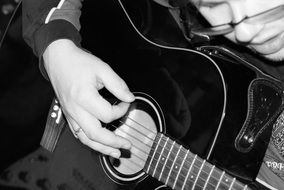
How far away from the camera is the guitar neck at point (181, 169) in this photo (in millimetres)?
952

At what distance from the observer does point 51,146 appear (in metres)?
1.29

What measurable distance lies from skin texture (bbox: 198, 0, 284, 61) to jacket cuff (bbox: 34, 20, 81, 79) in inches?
15.5

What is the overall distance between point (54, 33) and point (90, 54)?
122 millimetres

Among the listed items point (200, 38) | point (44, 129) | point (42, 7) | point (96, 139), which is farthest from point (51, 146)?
point (200, 38)

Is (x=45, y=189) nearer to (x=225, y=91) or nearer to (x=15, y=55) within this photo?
(x=15, y=55)

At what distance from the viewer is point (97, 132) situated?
3.32 ft

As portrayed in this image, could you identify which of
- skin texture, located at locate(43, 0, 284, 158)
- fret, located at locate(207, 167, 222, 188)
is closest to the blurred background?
skin texture, located at locate(43, 0, 284, 158)

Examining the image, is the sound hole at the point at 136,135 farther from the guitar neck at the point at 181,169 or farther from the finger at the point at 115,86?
the finger at the point at 115,86

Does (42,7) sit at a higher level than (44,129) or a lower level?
higher

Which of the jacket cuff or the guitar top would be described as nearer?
the guitar top

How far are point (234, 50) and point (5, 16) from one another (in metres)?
1.19

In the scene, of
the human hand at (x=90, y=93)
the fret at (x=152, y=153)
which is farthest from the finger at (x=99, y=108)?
the fret at (x=152, y=153)

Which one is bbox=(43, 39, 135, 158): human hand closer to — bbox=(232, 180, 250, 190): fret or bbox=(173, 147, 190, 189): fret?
bbox=(173, 147, 190, 189): fret

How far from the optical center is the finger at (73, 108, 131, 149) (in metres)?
1.01
